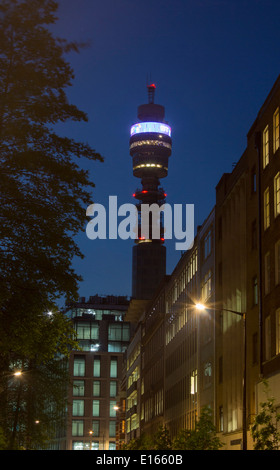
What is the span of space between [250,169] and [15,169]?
29.0m

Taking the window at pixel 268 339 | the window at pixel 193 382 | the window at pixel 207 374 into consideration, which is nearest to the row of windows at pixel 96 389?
the window at pixel 193 382

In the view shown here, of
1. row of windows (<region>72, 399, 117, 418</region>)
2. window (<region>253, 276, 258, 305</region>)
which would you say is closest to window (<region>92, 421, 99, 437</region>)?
row of windows (<region>72, 399, 117, 418</region>)

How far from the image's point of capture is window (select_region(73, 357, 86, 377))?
642 feet

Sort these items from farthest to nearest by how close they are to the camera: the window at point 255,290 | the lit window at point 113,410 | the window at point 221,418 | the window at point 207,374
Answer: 1. the lit window at point 113,410
2. the window at point 207,374
3. the window at point 221,418
4. the window at point 255,290

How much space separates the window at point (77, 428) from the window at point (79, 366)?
1127cm

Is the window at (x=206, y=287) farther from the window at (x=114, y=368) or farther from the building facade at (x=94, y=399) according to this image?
the window at (x=114, y=368)

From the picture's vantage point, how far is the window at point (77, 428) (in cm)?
18912

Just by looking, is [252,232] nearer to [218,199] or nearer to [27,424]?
[218,199]

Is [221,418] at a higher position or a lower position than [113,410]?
lower

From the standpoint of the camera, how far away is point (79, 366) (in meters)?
196

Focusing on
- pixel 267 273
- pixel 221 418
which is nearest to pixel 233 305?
pixel 221 418

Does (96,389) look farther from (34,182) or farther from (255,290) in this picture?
(34,182)

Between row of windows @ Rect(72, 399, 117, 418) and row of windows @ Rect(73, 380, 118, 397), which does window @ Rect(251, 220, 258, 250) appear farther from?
row of windows @ Rect(72, 399, 117, 418)

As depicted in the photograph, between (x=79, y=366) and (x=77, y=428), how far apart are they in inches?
572
